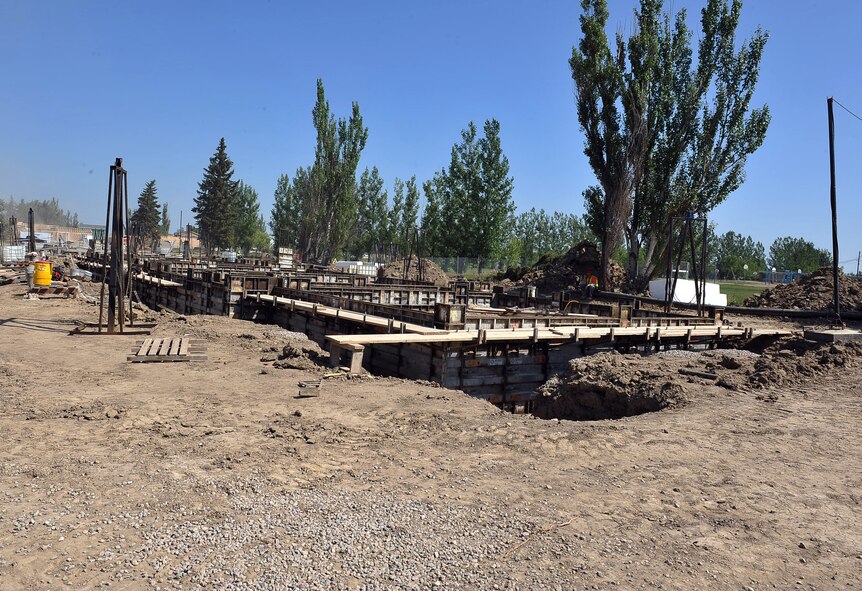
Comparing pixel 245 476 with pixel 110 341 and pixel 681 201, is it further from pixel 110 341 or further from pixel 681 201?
pixel 681 201

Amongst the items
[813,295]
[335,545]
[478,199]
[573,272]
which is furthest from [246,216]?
[335,545]

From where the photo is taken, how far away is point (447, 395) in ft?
30.5

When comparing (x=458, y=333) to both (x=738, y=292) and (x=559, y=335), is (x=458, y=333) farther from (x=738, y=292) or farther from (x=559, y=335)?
(x=738, y=292)

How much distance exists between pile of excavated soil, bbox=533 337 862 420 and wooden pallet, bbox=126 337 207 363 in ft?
21.1

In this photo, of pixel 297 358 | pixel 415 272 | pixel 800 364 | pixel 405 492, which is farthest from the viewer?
pixel 415 272

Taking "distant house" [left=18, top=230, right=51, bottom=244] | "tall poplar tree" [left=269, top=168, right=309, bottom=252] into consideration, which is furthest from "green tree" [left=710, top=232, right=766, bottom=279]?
"distant house" [left=18, top=230, right=51, bottom=244]

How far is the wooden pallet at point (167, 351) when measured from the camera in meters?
10.9

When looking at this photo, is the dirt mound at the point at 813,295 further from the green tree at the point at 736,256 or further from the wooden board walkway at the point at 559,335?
the green tree at the point at 736,256

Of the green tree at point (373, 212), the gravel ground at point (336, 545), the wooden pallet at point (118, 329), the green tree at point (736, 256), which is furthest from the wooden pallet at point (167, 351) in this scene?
the green tree at point (736, 256)

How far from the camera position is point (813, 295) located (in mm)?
24766

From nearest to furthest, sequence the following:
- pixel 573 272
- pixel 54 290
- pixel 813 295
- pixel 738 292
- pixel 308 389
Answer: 1. pixel 308 389
2. pixel 54 290
3. pixel 813 295
4. pixel 573 272
5. pixel 738 292

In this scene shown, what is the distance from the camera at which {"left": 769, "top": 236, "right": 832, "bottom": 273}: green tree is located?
214ft

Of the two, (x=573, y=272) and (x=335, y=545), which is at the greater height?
(x=573, y=272)

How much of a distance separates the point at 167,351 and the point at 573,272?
27.3m
